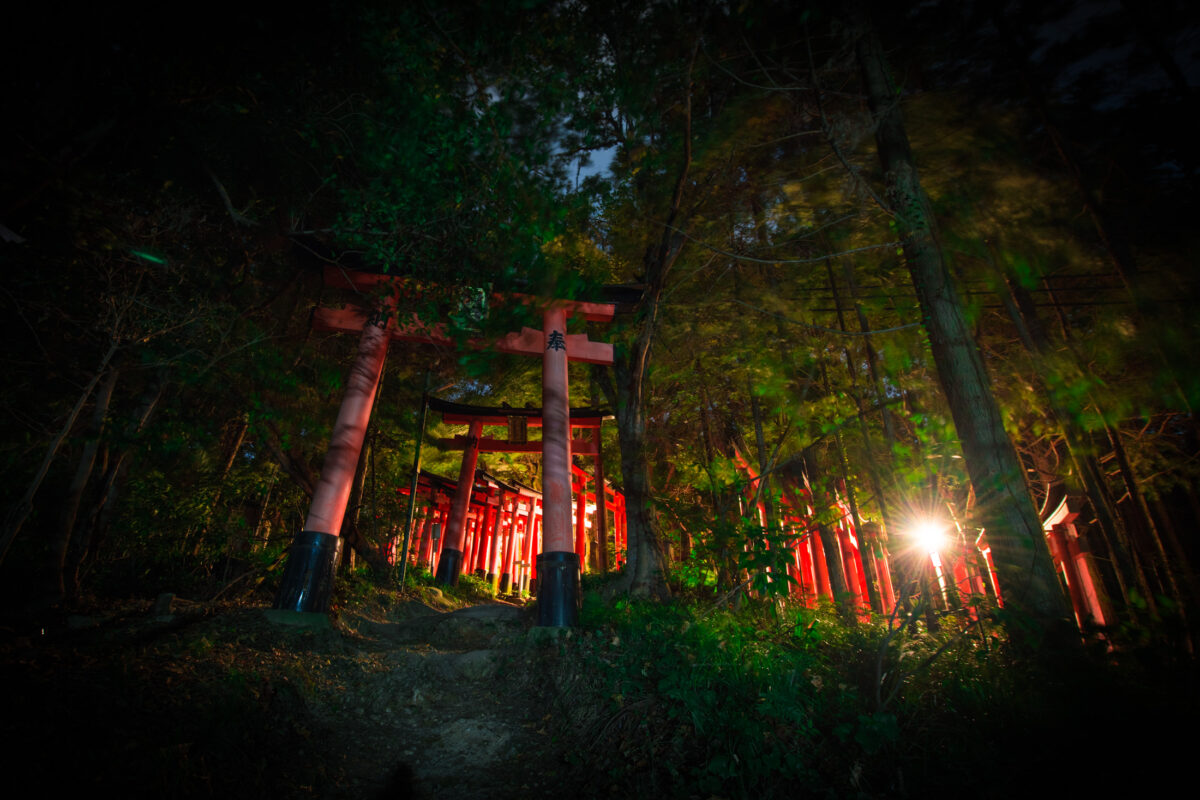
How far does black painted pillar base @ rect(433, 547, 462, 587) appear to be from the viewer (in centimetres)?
1322

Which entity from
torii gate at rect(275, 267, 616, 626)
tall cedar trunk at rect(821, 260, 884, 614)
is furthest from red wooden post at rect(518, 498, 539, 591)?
tall cedar trunk at rect(821, 260, 884, 614)

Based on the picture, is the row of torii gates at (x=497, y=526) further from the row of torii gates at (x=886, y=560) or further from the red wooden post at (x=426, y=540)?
the row of torii gates at (x=886, y=560)

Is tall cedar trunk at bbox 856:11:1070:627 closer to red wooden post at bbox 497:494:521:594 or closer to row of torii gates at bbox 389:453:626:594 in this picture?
row of torii gates at bbox 389:453:626:594

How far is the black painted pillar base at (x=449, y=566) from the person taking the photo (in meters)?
13.2

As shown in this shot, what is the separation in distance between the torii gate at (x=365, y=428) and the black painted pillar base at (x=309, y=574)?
0.04ft

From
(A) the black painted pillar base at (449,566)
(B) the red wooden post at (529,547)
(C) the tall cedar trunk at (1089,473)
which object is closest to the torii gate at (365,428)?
(C) the tall cedar trunk at (1089,473)

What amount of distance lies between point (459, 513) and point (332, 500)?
7539 millimetres

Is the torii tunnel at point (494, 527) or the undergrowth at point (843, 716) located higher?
the torii tunnel at point (494, 527)

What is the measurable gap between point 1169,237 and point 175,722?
45.0 feet

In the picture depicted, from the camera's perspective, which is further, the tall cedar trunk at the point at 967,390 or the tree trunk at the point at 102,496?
the tree trunk at the point at 102,496

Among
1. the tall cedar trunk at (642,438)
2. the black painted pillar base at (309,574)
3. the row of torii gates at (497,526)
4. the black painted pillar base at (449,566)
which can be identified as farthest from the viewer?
the row of torii gates at (497,526)

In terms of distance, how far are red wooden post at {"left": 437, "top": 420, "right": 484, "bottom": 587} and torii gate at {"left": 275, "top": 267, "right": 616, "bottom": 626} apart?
619 centimetres

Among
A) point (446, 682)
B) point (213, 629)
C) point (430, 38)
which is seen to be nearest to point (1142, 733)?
point (446, 682)

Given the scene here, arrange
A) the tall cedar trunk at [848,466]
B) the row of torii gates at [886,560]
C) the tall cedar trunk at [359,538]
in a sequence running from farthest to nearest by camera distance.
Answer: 1. the tall cedar trunk at [359,538]
2. the tall cedar trunk at [848,466]
3. the row of torii gates at [886,560]
